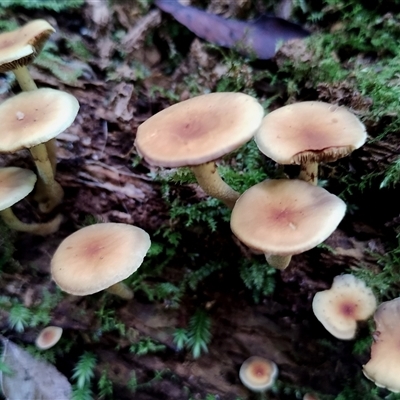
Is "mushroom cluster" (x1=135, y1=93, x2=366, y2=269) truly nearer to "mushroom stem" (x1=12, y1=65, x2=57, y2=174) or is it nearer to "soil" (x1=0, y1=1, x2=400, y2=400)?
"soil" (x1=0, y1=1, x2=400, y2=400)

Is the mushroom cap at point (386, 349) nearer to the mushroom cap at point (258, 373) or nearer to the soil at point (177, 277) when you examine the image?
the soil at point (177, 277)

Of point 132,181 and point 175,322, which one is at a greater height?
point 132,181

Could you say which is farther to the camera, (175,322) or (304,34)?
(304,34)

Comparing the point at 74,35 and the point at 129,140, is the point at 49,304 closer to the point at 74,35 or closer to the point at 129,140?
the point at 129,140

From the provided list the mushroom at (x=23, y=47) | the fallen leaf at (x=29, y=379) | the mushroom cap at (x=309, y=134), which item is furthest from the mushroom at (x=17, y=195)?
the mushroom cap at (x=309, y=134)

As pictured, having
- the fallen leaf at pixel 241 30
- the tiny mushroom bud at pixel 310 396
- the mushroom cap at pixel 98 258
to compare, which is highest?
the fallen leaf at pixel 241 30

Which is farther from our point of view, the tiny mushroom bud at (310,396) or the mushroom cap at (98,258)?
the tiny mushroom bud at (310,396)

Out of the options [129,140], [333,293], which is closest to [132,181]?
[129,140]
